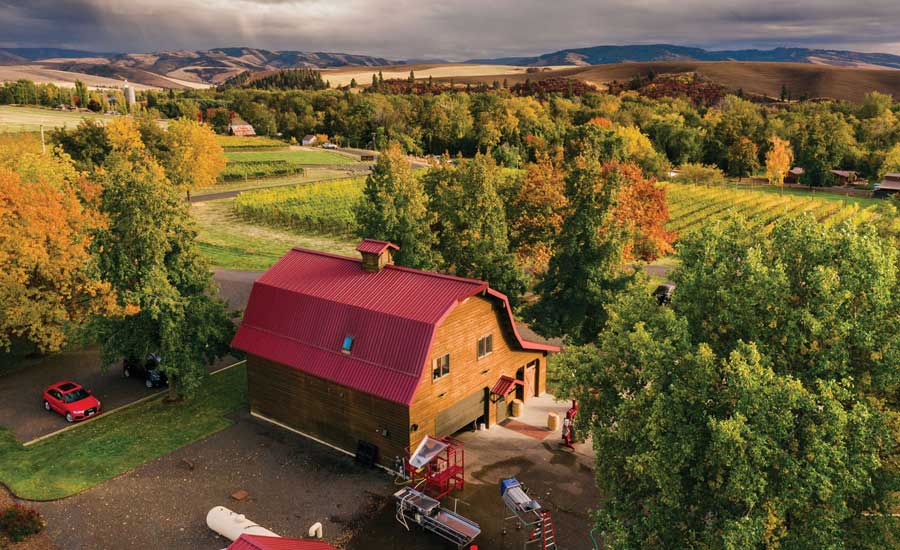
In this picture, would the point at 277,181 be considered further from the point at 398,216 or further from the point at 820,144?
the point at 820,144

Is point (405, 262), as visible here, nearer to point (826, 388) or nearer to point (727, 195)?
point (826, 388)

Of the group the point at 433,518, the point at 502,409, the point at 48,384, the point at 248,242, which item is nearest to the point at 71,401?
the point at 48,384

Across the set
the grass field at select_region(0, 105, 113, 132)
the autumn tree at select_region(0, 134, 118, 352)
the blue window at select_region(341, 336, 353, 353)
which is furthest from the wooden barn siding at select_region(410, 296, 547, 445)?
the grass field at select_region(0, 105, 113, 132)

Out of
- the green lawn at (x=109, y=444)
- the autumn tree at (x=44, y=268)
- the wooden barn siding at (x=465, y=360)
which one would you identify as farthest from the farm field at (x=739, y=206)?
the autumn tree at (x=44, y=268)

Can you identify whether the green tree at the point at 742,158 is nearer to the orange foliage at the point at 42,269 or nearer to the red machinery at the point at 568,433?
the red machinery at the point at 568,433

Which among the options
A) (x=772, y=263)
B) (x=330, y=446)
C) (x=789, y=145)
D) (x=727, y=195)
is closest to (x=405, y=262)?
(x=330, y=446)

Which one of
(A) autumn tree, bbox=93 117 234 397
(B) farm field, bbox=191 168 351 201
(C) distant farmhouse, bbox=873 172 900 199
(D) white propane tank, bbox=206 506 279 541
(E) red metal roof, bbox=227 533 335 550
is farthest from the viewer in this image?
(B) farm field, bbox=191 168 351 201

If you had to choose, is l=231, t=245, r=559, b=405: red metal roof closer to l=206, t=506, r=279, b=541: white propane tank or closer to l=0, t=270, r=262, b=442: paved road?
l=206, t=506, r=279, b=541: white propane tank
